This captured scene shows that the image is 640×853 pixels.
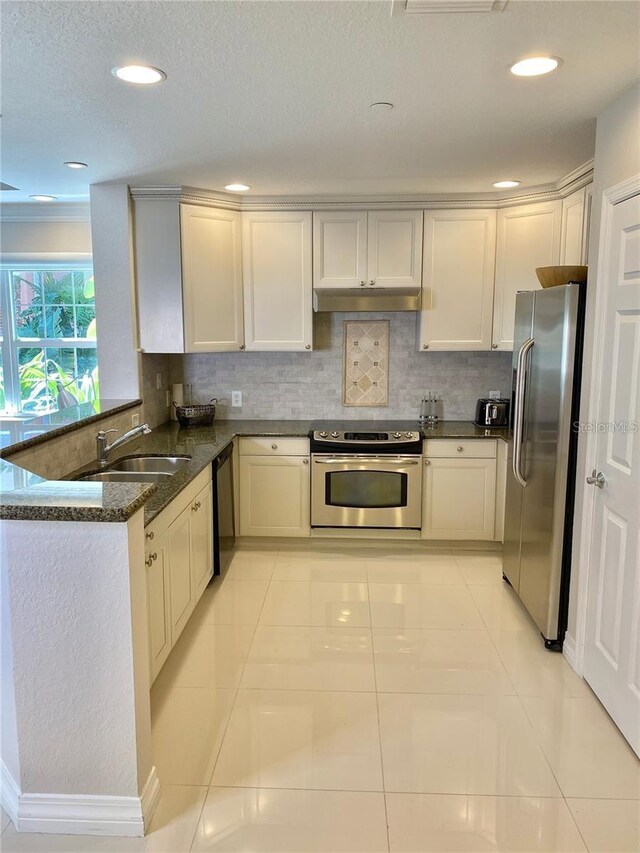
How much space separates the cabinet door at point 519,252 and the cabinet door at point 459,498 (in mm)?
873

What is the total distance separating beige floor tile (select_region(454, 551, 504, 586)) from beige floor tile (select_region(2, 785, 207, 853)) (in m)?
2.29

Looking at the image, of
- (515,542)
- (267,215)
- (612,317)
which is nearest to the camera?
(612,317)

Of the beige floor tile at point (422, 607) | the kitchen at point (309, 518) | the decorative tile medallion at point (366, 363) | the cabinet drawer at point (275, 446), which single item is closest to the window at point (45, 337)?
the kitchen at point (309, 518)

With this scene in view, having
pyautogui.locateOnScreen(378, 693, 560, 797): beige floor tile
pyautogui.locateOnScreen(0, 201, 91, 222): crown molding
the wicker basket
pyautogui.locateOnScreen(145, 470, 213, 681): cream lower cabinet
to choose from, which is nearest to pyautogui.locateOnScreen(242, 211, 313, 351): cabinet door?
the wicker basket

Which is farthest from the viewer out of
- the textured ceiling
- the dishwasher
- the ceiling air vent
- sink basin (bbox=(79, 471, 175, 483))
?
the dishwasher

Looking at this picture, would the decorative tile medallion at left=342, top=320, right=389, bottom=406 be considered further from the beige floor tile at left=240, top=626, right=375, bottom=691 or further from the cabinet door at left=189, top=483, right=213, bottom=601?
the beige floor tile at left=240, top=626, right=375, bottom=691

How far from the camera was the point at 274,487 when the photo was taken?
13.4 feet

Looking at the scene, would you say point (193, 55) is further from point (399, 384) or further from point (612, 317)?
point (399, 384)

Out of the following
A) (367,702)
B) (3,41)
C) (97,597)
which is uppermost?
(3,41)

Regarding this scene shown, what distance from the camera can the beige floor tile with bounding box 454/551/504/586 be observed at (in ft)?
12.1

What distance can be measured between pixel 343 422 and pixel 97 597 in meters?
2.90

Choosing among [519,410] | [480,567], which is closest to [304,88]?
[519,410]

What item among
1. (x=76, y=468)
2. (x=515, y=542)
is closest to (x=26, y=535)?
(x=76, y=468)

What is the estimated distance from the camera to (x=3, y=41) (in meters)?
1.77
